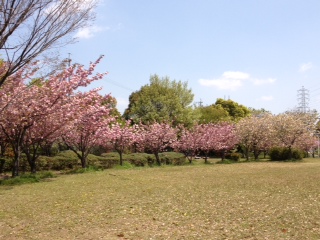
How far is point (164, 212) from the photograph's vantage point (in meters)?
6.75

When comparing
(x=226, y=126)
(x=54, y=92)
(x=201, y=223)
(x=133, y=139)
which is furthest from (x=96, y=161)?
(x=201, y=223)

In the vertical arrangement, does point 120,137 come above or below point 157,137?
below

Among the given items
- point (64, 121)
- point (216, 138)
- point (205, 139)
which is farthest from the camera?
point (216, 138)

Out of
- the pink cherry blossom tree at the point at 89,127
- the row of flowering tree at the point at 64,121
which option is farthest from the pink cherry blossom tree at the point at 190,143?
the pink cherry blossom tree at the point at 89,127

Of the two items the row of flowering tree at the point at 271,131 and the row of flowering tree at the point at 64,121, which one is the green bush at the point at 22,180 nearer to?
the row of flowering tree at the point at 64,121

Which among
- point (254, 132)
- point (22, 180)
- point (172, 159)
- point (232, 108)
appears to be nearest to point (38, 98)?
point (22, 180)

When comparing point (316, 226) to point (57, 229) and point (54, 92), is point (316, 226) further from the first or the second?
point (54, 92)

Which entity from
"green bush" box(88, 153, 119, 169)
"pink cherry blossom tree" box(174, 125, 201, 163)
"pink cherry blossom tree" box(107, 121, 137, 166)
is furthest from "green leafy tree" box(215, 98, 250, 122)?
"green bush" box(88, 153, 119, 169)

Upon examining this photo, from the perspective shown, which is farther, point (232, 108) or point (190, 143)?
point (232, 108)

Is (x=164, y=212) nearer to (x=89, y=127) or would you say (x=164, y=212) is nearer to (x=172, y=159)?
(x=89, y=127)

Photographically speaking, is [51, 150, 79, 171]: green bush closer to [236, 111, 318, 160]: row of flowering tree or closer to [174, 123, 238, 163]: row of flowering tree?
[174, 123, 238, 163]: row of flowering tree

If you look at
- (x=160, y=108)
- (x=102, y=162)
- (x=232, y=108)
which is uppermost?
(x=232, y=108)

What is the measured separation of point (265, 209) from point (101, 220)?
3.24 metres

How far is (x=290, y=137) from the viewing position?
27.8 m
